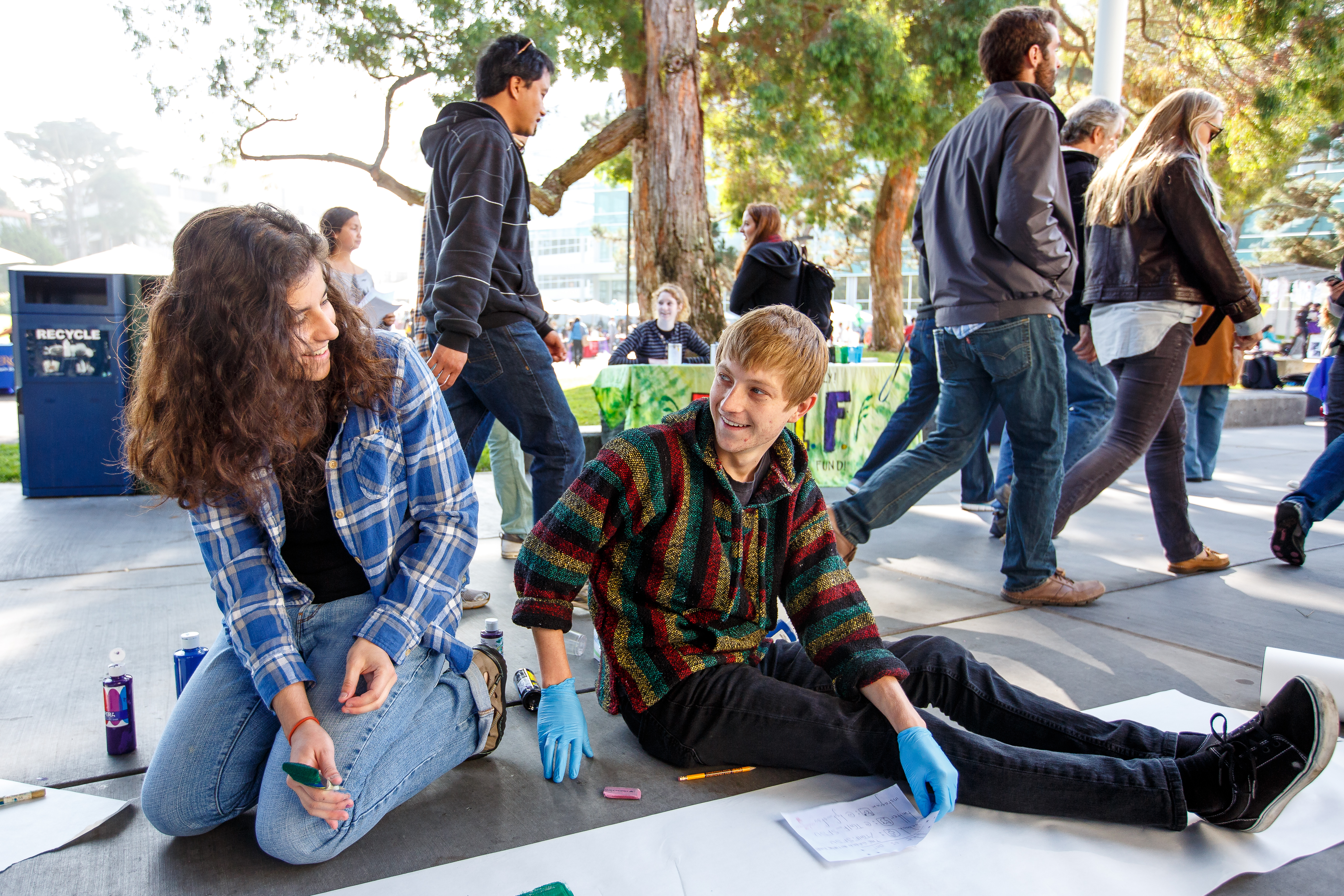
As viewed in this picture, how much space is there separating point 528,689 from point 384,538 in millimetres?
767

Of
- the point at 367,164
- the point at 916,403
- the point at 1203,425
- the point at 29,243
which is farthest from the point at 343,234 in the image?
the point at 29,243

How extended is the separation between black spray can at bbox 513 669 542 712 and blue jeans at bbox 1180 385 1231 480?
581 cm

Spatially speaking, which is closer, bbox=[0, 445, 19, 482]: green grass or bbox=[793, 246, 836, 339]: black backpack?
bbox=[793, 246, 836, 339]: black backpack

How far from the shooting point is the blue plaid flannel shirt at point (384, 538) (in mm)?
1817

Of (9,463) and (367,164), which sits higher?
(367,164)

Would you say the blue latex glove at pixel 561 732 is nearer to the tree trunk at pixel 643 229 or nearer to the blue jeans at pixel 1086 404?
the blue jeans at pixel 1086 404

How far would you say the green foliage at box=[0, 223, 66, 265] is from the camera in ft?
232

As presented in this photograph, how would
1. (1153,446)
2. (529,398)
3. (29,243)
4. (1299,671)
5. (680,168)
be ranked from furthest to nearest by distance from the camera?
(29,243) → (680,168) → (1153,446) → (529,398) → (1299,671)

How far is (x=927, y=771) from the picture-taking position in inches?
69.1

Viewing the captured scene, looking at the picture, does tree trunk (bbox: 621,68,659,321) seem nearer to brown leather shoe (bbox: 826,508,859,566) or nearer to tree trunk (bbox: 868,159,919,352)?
brown leather shoe (bbox: 826,508,859,566)

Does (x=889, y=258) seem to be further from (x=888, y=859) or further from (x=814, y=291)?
(x=888, y=859)

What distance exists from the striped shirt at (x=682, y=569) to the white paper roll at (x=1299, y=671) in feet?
3.74

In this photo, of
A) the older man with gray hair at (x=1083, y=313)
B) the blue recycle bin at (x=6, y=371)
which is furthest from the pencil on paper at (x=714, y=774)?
the blue recycle bin at (x=6, y=371)

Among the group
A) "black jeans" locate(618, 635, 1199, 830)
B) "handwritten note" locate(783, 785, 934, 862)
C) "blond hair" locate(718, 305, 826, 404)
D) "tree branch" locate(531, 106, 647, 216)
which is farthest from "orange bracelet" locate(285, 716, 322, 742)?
"tree branch" locate(531, 106, 647, 216)
